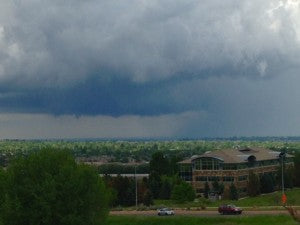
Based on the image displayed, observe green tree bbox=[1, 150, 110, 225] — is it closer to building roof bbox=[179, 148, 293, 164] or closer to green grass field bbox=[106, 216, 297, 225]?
green grass field bbox=[106, 216, 297, 225]

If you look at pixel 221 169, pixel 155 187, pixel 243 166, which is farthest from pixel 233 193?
pixel 155 187

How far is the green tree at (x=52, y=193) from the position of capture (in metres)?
49.4

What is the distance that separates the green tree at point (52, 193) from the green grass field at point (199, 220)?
8.93 m

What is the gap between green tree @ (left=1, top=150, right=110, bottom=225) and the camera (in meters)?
49.4

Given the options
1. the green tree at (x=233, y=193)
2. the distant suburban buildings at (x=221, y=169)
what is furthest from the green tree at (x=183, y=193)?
the distant suburban buildings at (x=221, y=169)

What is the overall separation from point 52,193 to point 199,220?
16777mm

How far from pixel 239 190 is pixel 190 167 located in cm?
967

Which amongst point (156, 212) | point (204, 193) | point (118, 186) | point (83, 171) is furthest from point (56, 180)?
point (204, 193)

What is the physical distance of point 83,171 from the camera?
170 ft

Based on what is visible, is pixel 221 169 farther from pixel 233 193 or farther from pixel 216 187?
pixel 233 193

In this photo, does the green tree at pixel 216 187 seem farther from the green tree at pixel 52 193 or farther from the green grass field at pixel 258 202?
the green tree at pixel 52 193

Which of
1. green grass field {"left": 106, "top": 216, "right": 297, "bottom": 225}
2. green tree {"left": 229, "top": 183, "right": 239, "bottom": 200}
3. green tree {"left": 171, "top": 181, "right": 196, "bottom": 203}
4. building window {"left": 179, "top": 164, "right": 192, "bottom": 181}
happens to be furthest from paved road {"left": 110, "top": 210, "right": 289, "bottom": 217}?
building window {"left": 179, "top": 164, "right": 192, "bottom": 181}

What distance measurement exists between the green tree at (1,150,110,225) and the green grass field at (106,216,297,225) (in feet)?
29.3

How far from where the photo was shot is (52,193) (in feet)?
162
